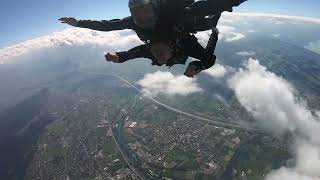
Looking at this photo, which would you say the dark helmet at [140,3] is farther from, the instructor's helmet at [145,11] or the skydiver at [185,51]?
the skydiver at [185,51]

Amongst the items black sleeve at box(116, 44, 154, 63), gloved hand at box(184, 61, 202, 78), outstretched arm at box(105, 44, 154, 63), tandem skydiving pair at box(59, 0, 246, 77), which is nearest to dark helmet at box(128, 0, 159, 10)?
tandem skydiving pair at box(59, 0, 246, 77)

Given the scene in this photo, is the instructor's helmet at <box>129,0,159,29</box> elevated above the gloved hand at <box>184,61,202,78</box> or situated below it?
above

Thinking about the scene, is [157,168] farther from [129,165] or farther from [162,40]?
[162,40]

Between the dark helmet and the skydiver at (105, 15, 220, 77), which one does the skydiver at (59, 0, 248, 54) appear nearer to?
the dark helmet

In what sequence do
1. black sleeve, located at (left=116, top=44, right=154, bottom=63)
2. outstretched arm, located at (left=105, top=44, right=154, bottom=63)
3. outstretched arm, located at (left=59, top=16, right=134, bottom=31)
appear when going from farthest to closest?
1. black sleeve, located at (left=116, top=44, right=154, bottom=63)
2. outstretched arm, located at (left=105, top=44, right=154, bottom=63)
3. outstretched arm, located at (left=59, top=16, right=134, bottom=31)

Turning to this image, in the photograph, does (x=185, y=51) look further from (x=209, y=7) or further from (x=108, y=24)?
(x=108, y=24)

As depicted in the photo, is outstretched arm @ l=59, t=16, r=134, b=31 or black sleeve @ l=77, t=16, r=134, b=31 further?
outstretched arm @ l=59, t=16, r=134, b=31

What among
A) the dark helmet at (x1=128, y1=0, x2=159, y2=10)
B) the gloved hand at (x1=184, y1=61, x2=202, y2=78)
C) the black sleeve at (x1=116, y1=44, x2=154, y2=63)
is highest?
the dark helmet at (x1=128, y1=0, x2=159, y2=10)

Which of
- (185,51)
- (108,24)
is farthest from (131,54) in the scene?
(185,51)

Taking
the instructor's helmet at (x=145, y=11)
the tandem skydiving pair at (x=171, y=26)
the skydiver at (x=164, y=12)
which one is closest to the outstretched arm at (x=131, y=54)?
the tandem skydiving pair at (x=171, y=26)
